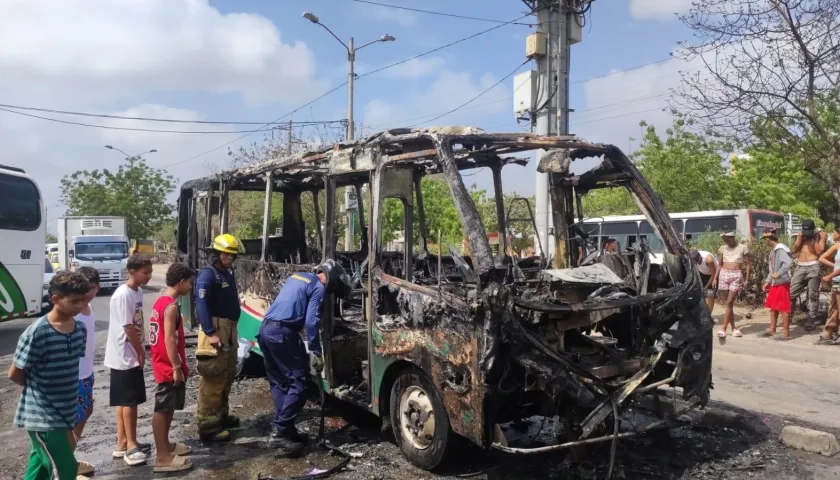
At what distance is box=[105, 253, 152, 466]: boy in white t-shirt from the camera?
4.70 metres

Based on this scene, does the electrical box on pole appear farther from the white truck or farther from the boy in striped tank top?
the white truck

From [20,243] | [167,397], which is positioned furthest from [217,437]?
[20,243]

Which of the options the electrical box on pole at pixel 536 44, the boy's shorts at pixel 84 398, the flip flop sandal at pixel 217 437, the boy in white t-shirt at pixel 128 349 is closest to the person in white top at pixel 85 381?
the boy's shorts at pixel 84 398

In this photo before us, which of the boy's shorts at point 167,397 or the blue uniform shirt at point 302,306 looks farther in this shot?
the blue uniform shirt at point 302,306

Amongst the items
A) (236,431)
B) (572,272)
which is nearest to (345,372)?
(236,431)

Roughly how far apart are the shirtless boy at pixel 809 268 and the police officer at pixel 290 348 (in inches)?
287

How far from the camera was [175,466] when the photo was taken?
4.66m

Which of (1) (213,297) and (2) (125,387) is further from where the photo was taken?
(1) (213,297)

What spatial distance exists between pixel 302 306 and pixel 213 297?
84cm

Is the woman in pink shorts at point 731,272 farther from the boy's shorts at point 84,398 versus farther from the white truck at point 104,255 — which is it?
Result: the white truck at point 104,255

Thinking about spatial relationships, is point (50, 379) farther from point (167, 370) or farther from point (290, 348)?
point (290, 348)

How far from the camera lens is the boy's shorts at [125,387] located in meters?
4.71

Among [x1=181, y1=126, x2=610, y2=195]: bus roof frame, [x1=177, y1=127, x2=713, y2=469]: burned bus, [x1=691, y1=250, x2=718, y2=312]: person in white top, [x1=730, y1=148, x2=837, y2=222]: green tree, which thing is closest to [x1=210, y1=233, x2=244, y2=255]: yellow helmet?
[x1=177, y1=127, x2=713, y2=469]: burned bus

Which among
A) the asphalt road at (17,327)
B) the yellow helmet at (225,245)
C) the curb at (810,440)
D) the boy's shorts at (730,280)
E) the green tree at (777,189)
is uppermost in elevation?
the green tree at (777,189)
